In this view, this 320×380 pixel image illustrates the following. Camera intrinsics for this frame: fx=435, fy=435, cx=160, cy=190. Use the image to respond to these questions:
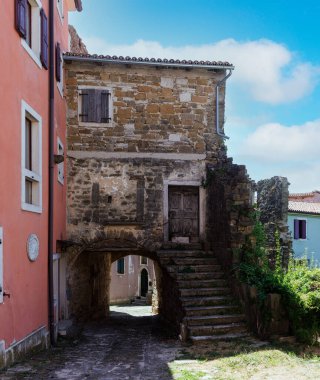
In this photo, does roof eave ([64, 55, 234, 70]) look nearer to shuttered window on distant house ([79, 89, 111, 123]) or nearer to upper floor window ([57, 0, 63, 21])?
→ shuttered window on distant house ([79, 89, 111, 123])

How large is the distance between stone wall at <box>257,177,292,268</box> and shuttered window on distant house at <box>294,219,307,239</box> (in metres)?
12.8

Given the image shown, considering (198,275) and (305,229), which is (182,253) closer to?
(198,275)

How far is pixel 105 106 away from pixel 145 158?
1.90 m

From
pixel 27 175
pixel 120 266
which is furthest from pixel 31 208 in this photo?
pixel 120 266

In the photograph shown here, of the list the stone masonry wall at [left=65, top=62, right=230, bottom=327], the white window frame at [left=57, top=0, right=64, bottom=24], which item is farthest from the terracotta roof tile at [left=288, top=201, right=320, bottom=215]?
the white window frame at [left=57, top=0, right=64, bottom=24]

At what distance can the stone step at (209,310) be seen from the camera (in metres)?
9.98

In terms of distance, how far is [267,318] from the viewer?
9125 millimetres

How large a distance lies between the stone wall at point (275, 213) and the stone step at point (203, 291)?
3.41 meters

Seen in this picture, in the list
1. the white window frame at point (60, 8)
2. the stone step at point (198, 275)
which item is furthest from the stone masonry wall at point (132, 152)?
the white window frame at point (60, 8)

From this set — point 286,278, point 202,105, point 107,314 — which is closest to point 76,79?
point 202,105

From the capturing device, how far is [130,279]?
33.3 metres

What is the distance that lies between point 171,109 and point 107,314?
9571 mm

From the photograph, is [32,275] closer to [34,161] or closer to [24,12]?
[34,161]

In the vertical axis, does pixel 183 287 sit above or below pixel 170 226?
below
